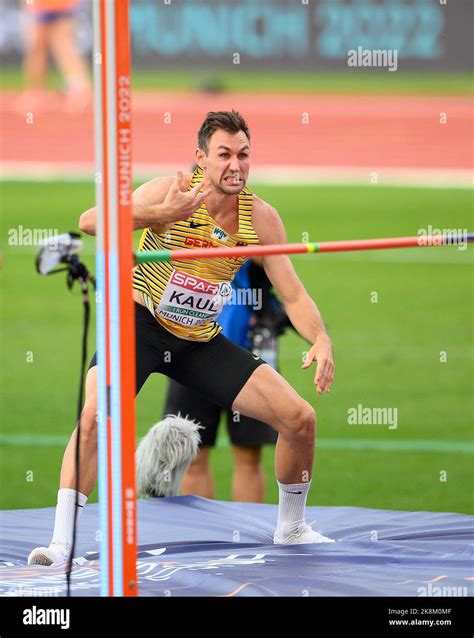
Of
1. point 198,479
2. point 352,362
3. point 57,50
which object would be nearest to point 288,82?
point 57,50

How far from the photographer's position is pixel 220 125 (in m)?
5.37

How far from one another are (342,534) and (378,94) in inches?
853

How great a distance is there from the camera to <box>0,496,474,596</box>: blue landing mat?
5.07 m

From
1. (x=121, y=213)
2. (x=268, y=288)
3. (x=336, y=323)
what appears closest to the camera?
(x=121, y=213)

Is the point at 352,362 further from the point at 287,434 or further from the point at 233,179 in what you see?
the point at 233,179

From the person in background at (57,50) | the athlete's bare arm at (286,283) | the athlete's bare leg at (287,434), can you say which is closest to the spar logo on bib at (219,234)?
the athlete's bare arm at (286,283)

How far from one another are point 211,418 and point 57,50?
20.0 metres

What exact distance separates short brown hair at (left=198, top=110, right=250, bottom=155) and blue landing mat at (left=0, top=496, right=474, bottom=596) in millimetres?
1728

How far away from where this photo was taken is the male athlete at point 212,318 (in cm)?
537

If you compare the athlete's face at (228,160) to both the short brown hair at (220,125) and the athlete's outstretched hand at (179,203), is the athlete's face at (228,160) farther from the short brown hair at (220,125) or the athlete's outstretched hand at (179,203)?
the athlete's outstretched hand at (179,203)

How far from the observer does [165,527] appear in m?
6.22

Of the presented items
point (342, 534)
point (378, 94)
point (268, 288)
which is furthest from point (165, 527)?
point (378, 94)

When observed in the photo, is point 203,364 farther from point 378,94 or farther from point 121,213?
point 378,94
